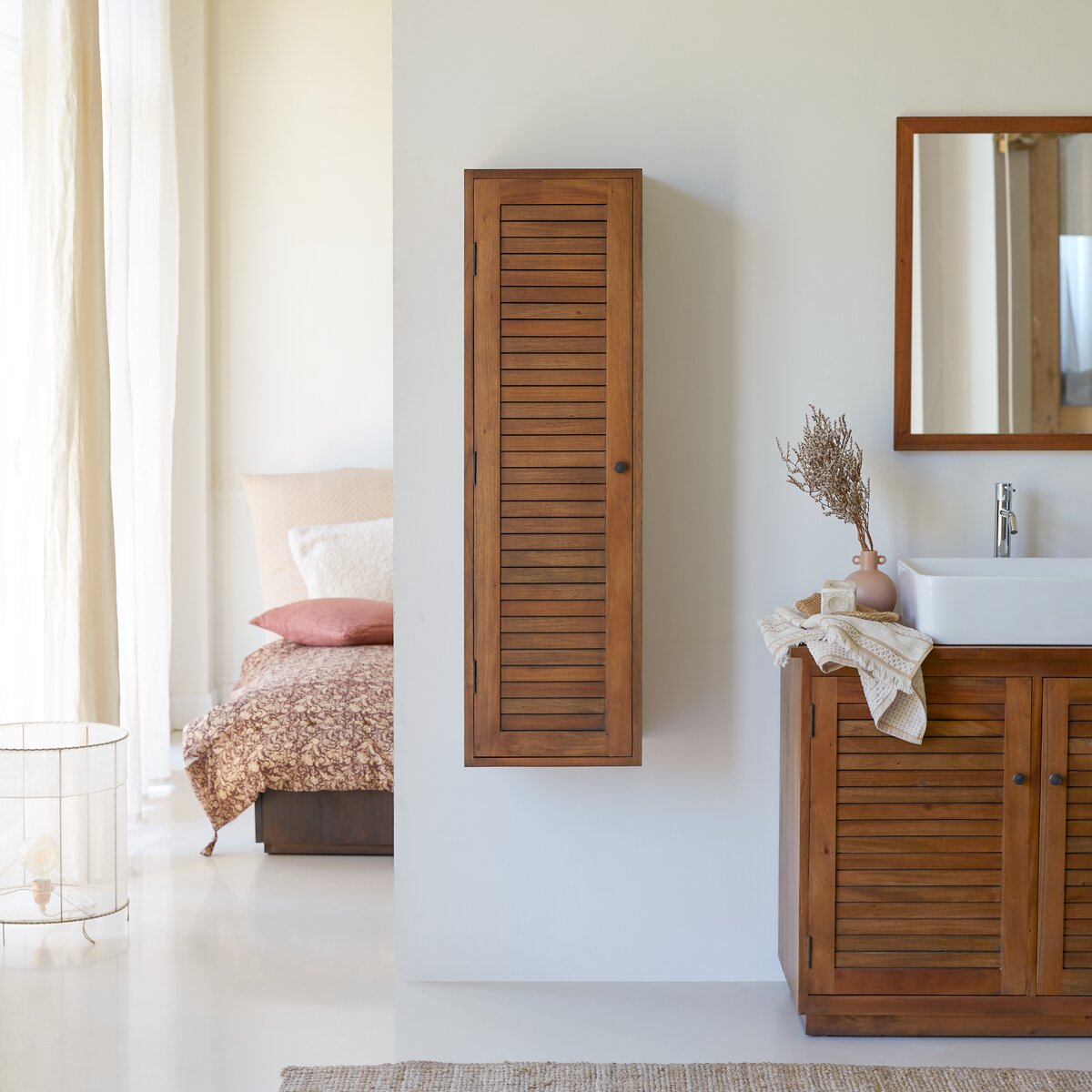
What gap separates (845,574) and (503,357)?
92cm

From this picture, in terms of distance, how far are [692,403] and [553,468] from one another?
0.42 m

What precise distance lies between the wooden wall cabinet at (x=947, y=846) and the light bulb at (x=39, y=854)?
181cm

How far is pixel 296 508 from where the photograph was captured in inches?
192

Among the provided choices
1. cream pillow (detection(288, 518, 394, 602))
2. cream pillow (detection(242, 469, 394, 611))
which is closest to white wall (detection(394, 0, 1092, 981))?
cream pillow (detection(288, 518, 394, 602))

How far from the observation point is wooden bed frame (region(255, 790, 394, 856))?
3.54 m

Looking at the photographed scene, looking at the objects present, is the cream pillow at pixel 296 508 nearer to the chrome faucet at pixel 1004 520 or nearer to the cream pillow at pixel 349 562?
the cream pillow at pixel 349 562

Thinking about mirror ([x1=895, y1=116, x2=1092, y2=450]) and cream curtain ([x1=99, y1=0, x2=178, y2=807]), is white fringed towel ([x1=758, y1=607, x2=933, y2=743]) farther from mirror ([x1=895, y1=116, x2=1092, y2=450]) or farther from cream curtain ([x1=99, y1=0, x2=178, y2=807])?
cream curtain ([x1=99, y1=0, x2=178, y2=807])

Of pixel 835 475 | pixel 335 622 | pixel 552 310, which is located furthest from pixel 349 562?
pixel 835 475

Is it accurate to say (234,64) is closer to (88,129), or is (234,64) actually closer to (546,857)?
(88,129)

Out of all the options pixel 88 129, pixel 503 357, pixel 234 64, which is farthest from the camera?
pixel 234 64

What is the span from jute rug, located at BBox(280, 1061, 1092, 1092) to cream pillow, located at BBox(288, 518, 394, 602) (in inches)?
91.4

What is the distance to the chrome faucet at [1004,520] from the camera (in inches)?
101

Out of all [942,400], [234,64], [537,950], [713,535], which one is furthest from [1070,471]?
[234,64]

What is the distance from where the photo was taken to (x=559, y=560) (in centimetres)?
242
